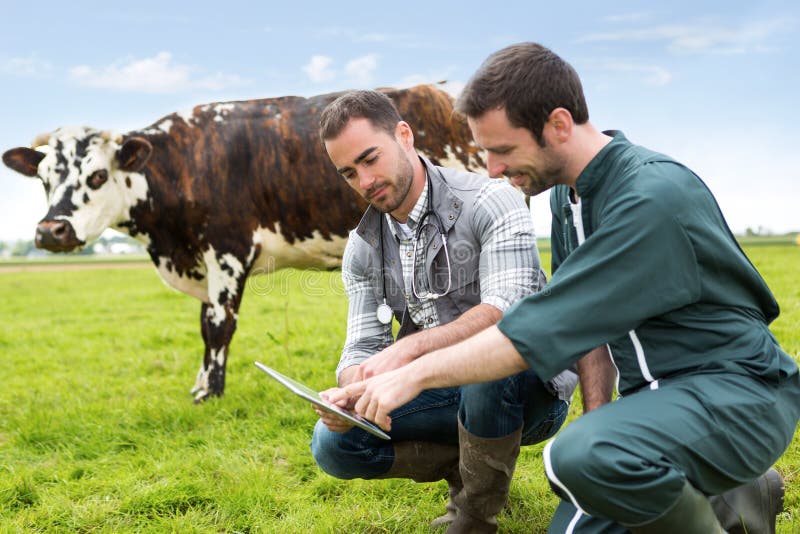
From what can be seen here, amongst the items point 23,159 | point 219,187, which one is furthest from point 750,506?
point 23,159

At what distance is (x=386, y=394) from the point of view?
2.36m

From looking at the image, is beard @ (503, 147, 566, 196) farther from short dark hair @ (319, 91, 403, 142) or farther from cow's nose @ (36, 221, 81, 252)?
cow's nose @ (36, 221, 81, 252)

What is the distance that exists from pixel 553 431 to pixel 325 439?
3.28ft

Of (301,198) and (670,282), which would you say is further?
(301,198)

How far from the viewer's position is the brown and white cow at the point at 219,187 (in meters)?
5.96

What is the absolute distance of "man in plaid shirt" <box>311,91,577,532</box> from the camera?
2.81 meters

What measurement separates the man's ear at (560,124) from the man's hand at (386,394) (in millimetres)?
891

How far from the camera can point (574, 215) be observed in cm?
259

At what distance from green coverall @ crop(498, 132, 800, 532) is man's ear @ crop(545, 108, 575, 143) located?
0.13m

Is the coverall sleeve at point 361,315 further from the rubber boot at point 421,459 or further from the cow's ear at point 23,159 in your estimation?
the cow's ear at point 23,159

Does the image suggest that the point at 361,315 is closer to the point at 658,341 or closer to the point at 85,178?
the point at 658,341

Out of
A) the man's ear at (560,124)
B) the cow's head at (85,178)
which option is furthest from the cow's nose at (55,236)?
the man's ear at (560,124)

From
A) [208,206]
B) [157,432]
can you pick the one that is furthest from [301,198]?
[157,432]

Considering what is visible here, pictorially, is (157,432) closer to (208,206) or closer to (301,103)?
(208,206)
